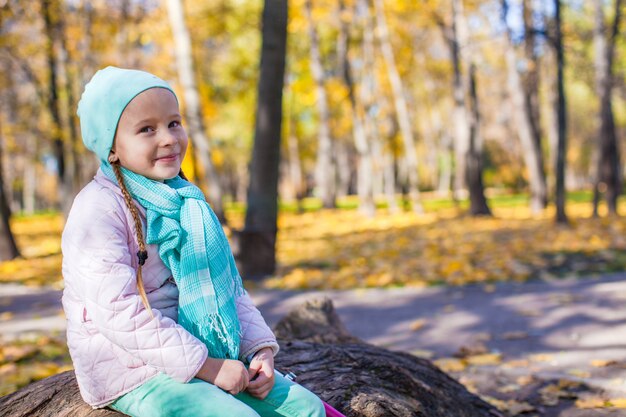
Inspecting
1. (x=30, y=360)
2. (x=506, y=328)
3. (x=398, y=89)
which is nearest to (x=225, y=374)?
(x=30, y=360)

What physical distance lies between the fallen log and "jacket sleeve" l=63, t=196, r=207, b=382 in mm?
415

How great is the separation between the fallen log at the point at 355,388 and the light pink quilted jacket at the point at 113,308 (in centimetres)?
27

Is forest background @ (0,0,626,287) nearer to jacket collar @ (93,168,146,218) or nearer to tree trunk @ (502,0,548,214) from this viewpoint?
tree trunk @ (502,0,548,214)

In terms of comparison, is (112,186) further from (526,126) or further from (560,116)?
(526,126)

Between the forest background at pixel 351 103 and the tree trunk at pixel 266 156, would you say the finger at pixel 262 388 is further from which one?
the tree trunk at pixel 266 156

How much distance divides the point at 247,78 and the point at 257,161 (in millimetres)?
19278

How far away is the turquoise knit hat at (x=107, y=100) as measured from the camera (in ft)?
6.86

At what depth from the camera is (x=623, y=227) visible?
12.0 metres

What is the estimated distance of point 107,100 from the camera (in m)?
2.09

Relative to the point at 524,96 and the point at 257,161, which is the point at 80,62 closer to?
the point at 257,161

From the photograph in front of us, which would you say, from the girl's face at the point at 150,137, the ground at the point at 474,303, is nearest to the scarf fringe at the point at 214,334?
the girl's face at the point at 150,137

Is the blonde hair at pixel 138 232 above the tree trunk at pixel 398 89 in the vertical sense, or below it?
below

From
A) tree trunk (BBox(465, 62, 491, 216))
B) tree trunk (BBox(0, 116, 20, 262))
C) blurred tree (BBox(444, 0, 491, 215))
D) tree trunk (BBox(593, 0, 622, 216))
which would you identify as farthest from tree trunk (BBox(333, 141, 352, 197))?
tree trunk (BBox(0, 116, 20, 262))

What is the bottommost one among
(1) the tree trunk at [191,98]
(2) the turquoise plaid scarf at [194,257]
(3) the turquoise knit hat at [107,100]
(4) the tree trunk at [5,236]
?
(4) the tree trunk at [5,236]
